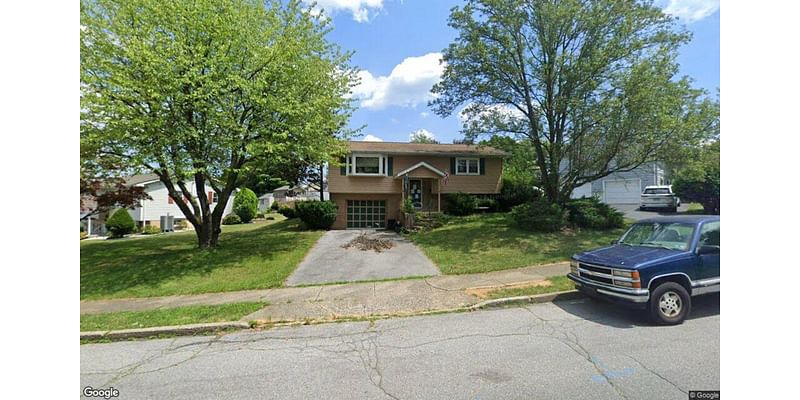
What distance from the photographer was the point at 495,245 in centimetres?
1120

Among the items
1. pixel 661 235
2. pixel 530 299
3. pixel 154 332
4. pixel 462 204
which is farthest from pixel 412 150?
pixel 154 332

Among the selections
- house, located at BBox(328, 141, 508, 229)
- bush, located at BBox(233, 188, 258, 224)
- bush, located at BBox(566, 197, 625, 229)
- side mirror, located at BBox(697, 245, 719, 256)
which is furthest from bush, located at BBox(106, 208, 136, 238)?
side mirror, located at BBox(697, 245, 719, 256)

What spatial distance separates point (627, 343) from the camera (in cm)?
394

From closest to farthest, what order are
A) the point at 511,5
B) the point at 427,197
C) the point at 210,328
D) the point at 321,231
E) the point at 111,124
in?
the point at 210,328 < the point at 111,124 < the point at 511,5 < the point at 321,231 < the point at 427,197

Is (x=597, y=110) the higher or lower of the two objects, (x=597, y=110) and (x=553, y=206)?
the higher

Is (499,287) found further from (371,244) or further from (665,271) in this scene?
(371,244)

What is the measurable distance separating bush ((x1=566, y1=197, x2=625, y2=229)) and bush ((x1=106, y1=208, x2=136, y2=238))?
25.6 metres

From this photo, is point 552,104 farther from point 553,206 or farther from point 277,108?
point 277,108

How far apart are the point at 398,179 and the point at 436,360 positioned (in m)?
15.5

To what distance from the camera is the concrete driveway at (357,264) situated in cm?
813

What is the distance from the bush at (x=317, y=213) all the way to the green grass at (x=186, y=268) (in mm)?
3578

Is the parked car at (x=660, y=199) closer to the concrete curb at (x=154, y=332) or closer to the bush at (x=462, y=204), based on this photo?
the bush at (x=462, y=204)
